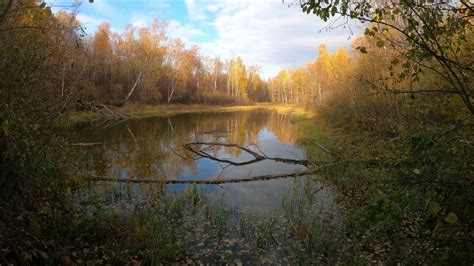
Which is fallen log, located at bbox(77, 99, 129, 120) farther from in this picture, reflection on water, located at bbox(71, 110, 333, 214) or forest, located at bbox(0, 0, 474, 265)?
reflection on water, located at bbox(71, 110, 333, 214)

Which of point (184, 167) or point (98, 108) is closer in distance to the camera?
point (98, 108)

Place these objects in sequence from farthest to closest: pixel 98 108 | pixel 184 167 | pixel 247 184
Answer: pixel 184 167
pixel 247 184
pixel 98 108

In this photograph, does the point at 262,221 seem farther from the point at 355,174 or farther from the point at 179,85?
the point at 179,85

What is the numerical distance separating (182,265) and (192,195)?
340 cm

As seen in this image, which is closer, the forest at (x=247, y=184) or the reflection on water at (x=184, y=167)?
the forest at (x=247, y=184)

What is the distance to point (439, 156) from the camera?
253 cm

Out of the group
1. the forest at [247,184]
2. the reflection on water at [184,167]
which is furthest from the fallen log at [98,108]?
the reflection on water at [184,167]

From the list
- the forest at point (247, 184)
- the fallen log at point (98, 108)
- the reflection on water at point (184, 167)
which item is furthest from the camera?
the reflection on water at point (184, 167)

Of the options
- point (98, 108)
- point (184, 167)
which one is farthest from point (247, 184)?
point (98, 108)

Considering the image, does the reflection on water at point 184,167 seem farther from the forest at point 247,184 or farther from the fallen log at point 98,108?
the fallen log at point 98,108

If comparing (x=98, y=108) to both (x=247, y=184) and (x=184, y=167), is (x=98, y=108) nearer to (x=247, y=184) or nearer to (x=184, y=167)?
(x=247, y=184)

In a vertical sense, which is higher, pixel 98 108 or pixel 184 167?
pixel 98 108

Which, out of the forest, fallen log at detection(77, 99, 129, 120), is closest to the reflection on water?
the forest

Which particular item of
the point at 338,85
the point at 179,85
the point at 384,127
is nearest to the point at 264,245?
the point at 384,127
